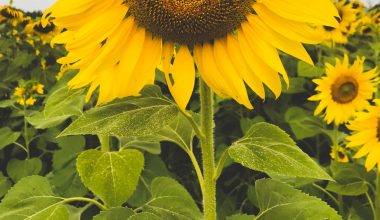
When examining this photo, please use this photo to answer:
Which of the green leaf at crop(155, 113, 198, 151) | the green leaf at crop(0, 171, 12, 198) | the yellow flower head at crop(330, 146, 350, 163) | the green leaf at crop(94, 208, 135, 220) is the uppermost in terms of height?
the green leaf at crop(155, 113, 198, 151)

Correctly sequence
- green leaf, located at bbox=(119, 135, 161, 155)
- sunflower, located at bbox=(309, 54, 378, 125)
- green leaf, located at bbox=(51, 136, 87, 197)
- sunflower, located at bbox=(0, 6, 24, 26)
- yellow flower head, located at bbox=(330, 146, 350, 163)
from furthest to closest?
sunflower, located at bbox=(0, 6, 24, 26)
sunflower, located at bbox=(309, 54, 378, 125)
yellow flower head, located at bbox=(330, 146, 350, 163)
green leaf, located at bbox=(51, 136, 87, 197)
green leaf, located at bbox=(119, 135, 161, 155)

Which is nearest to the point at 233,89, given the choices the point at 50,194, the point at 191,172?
the point at 50,194

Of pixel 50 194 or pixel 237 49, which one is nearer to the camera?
pixel 237 49

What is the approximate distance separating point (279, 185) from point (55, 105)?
52 centimetres

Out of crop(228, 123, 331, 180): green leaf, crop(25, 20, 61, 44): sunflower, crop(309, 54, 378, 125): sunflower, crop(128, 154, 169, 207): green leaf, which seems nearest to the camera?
crop(228, 123, 331, 180): green leaf

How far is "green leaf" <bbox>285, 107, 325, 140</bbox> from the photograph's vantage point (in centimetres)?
305

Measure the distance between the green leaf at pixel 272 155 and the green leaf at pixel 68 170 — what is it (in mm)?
1460

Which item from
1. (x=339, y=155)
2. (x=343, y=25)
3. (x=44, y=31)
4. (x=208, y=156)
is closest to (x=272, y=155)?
(x=208, y=156)

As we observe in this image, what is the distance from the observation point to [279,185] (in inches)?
50.1

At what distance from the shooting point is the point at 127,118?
1.07 metres

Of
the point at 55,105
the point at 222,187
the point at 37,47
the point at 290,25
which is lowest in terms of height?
the point at 222,187

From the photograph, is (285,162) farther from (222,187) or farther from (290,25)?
(222,187)

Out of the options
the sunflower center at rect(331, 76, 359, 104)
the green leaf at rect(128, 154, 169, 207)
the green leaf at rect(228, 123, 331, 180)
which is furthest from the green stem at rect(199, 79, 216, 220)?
the sunflower center at rect(331, 76, 359, 104)

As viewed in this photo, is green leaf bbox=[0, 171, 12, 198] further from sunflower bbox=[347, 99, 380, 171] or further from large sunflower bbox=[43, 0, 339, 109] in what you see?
large sunflower bbox=[43, 0, 339, 109]
